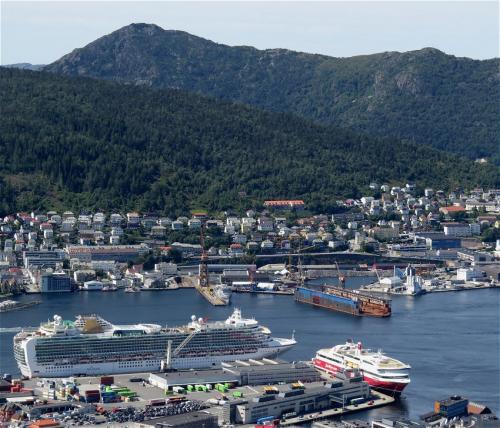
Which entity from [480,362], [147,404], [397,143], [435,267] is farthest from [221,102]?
[147,404]

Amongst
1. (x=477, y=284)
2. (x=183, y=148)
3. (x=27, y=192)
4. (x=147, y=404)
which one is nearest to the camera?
(x=147, y=404)

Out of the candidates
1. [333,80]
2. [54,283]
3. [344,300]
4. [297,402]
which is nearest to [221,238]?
[54,283]

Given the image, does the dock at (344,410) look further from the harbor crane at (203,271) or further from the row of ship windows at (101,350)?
the harbor crane at (203,271)

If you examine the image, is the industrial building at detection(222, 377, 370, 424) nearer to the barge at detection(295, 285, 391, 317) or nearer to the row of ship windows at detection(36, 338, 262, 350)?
the row of ship windows at detection(36, 338, 262, 350)

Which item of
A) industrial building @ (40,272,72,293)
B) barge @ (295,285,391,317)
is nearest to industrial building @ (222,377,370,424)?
barge @ (295,285,391,317)

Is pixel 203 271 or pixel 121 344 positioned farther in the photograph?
pixel 203 271

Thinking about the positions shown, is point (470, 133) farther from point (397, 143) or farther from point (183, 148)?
point (183, 148)

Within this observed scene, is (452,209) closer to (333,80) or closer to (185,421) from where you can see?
(185,421)
